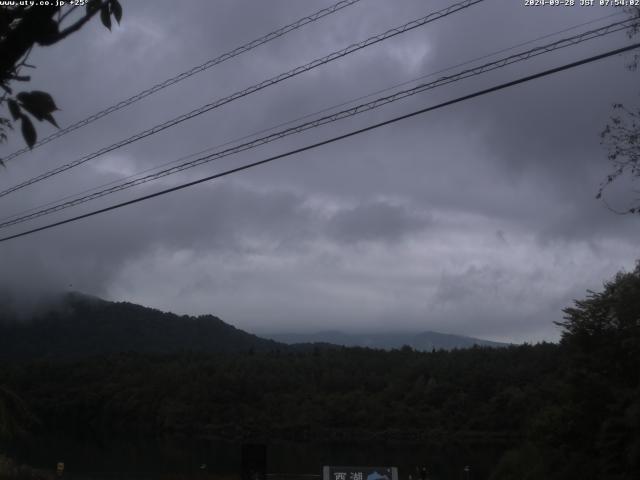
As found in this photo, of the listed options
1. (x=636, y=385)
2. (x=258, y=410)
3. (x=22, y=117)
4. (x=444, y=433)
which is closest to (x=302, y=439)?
(x=258, y=410)

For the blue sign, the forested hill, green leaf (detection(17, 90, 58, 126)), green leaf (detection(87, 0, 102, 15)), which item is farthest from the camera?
the forested hill

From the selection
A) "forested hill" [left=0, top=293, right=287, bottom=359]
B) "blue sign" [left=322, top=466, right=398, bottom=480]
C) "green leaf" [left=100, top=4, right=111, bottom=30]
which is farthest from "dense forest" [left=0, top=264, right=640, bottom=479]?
"green leaf" [left=100, top=4, right=111, bottom=30]

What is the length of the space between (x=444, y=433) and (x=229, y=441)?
25794 mm

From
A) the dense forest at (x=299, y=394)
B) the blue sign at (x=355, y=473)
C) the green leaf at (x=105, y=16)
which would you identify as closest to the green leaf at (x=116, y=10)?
the green leaf at (x=105, y=16)

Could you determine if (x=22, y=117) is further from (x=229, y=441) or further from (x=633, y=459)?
(x=229, y=441)

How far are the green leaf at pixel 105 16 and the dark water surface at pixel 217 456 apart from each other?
4070cm

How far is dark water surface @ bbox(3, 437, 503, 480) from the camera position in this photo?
2051 inches

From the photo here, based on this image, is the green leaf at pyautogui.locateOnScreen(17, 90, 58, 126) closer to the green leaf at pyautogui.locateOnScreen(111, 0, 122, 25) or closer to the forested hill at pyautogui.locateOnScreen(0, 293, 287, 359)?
the green leaf at pyautogui.locateOnScreen(111, 0, 122, 25)

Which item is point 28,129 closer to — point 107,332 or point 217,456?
point 217,456

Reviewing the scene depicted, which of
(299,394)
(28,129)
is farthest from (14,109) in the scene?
(299,394)

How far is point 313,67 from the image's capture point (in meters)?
13.0

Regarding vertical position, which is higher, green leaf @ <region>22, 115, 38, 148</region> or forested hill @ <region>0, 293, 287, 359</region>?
forested hill @ <region>0, 293, 287, 359</region>

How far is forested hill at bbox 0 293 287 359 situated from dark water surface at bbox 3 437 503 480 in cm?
3996

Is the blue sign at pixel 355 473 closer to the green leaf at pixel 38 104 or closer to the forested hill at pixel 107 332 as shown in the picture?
the green leaf at pixel 38 104
